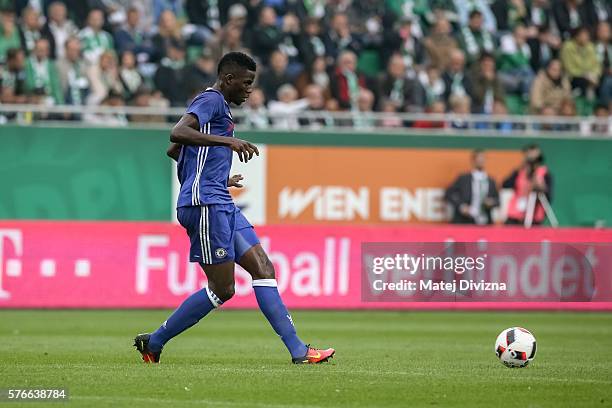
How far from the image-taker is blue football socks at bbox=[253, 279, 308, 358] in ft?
35.4

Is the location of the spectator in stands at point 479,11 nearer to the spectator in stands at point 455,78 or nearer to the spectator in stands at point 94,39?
the spectator in stands at point 455,78

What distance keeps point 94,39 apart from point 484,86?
7600mm

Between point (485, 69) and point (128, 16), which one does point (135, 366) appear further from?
point (485, 69)

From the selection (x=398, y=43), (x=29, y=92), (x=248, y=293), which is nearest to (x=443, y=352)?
(x=248, y=293)

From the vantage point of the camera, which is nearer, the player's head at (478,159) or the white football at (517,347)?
the white football at (517,347)

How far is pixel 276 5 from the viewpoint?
24969mm

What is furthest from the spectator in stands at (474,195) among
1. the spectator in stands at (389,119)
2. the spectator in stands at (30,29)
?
the spectator in stands at (30,29)

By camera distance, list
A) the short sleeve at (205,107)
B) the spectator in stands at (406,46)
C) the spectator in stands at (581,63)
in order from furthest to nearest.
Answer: the spectator in stands at (581,63), the spectator in stands at (406,46), the short sleeve at (205,107)

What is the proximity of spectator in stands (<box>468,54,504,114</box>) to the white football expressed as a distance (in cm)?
1419

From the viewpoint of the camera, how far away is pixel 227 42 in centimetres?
2275

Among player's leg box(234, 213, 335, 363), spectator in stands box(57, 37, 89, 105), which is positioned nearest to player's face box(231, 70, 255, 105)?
player's leg box(234, 213, 335, 363)

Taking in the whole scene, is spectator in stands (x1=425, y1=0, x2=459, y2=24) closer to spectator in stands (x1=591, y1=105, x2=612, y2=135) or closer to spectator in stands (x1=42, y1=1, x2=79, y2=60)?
spectator in stands (x1=591, y1=105, x2=612, y2=135)

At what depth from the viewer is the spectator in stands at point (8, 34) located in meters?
21.8

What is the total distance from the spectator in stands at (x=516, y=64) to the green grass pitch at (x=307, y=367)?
827 cm
